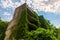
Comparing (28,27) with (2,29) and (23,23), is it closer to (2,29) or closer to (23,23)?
(23,23)

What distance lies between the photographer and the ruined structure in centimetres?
3400

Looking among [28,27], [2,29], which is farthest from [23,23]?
[2,29]

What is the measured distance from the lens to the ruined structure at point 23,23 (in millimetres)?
34000

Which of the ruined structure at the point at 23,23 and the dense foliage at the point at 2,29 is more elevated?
the ruined structure at the point at 23,23

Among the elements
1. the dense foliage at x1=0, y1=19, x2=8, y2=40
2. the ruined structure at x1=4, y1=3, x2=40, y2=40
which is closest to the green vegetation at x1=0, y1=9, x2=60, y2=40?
the ruined structure at x1=4, y1=3, x2=40, y2=40

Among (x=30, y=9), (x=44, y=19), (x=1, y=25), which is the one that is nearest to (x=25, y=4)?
(x=30, y=9)

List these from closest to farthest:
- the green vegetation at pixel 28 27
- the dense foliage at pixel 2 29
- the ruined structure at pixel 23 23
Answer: the green vegetation at pixel 28 27 < the ruined structure at pixel 23 23 < the dense foliage at pixel 2 29

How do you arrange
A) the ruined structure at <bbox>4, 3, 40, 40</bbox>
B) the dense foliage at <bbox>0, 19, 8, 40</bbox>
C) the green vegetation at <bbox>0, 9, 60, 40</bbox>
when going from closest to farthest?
the green vegetation at <bbox>0, 9, 60, 40</bbox> → the ruined structure at <bbox>4, 3, 40, 40</bbox> → the dense foliage at <bbox>0, 19, 8, 40</bbox>

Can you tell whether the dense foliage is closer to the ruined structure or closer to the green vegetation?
the ruined structure

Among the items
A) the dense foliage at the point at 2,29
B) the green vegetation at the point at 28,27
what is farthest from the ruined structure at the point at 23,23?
the dense foliage at the point at 2,29

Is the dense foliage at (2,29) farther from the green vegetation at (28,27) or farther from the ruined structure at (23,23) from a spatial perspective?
the green vegetation at (28,27)

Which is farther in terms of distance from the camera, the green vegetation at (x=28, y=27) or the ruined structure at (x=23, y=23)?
the ruined structure at (x=23, y=23)

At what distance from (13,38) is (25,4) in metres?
5.18

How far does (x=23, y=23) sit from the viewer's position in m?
34.8
